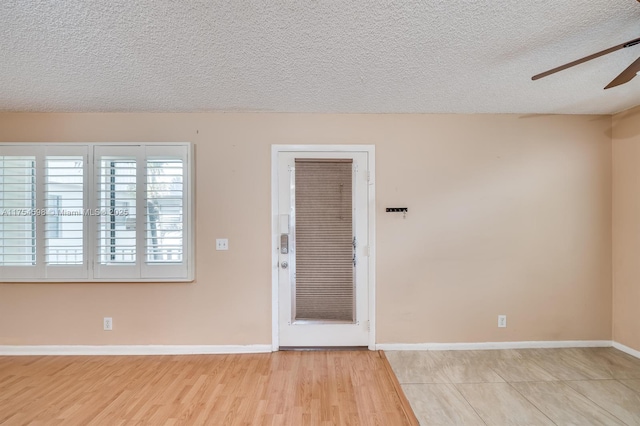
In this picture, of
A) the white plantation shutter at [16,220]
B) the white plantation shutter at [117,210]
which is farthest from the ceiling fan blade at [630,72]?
the white plantation shutter at [16,220]

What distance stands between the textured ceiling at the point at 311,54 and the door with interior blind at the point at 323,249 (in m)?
0.65

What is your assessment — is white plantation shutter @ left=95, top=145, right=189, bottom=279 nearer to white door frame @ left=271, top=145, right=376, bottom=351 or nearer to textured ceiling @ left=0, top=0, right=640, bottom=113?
textured ceiling @ left=0, top=0, right=640, bottom=113

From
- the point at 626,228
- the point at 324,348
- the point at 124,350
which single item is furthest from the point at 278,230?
the point at 626,228

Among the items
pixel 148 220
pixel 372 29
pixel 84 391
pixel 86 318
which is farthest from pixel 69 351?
pixel 372 29

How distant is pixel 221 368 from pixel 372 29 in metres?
2.97

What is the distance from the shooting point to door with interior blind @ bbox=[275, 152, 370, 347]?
3146 millimetres

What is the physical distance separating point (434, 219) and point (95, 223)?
11.3 ft

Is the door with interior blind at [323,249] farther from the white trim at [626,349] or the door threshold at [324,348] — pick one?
the white trim at [626,349]

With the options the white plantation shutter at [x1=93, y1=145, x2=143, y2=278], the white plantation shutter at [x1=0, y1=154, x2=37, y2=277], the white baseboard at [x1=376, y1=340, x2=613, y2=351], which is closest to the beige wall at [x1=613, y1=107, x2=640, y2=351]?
the white baseboard at [x1=376, y1=340, x2=613, y2=351]

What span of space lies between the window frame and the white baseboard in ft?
7.51

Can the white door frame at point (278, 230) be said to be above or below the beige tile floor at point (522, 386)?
above

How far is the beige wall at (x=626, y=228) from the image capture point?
2977mm

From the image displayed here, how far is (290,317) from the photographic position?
A: 3.14m

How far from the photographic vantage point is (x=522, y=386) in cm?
251
